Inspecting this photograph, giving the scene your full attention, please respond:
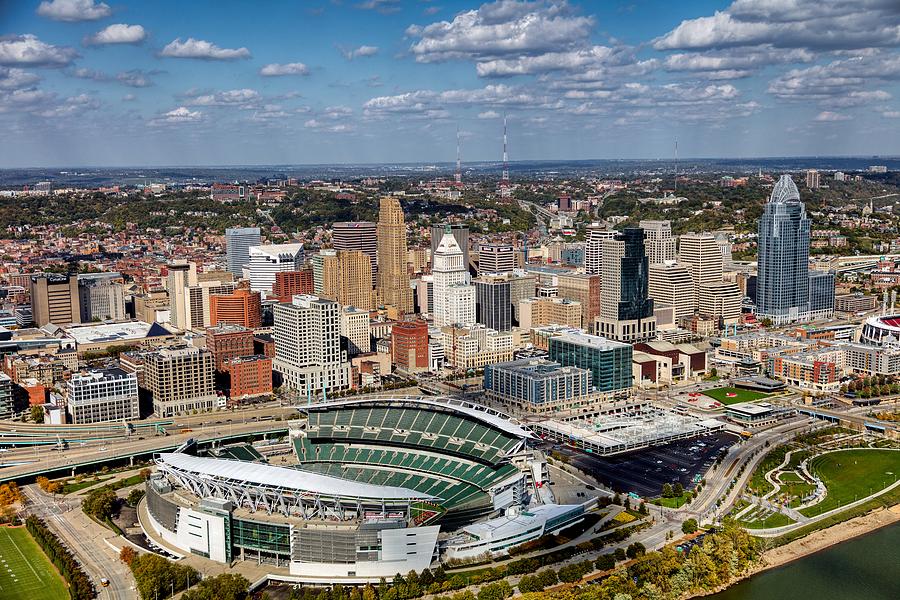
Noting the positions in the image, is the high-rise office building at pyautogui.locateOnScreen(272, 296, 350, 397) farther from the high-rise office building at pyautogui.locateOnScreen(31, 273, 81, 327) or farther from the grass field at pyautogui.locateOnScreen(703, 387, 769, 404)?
the high-rise office building at pyautogui.locateOnScreen(31, 273, 81, 327)

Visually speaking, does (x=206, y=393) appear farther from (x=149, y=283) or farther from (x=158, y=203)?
(x=158, y=203)

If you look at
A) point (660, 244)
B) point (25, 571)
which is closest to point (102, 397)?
point (25, 571)

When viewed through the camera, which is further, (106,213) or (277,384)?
(106,213)

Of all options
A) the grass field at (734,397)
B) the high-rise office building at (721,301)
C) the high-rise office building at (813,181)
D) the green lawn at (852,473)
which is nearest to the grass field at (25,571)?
the green lawn at (852,473)

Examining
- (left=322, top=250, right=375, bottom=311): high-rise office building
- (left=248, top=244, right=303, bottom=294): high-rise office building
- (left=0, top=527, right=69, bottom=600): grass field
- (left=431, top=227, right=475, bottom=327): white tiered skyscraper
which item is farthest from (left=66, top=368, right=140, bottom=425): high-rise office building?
(left=248, top=244, right=303, bottom=294): high-rise office building

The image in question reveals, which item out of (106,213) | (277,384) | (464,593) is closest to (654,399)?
(277,384)

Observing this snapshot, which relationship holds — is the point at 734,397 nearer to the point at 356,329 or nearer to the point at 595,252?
the point at 356,329
